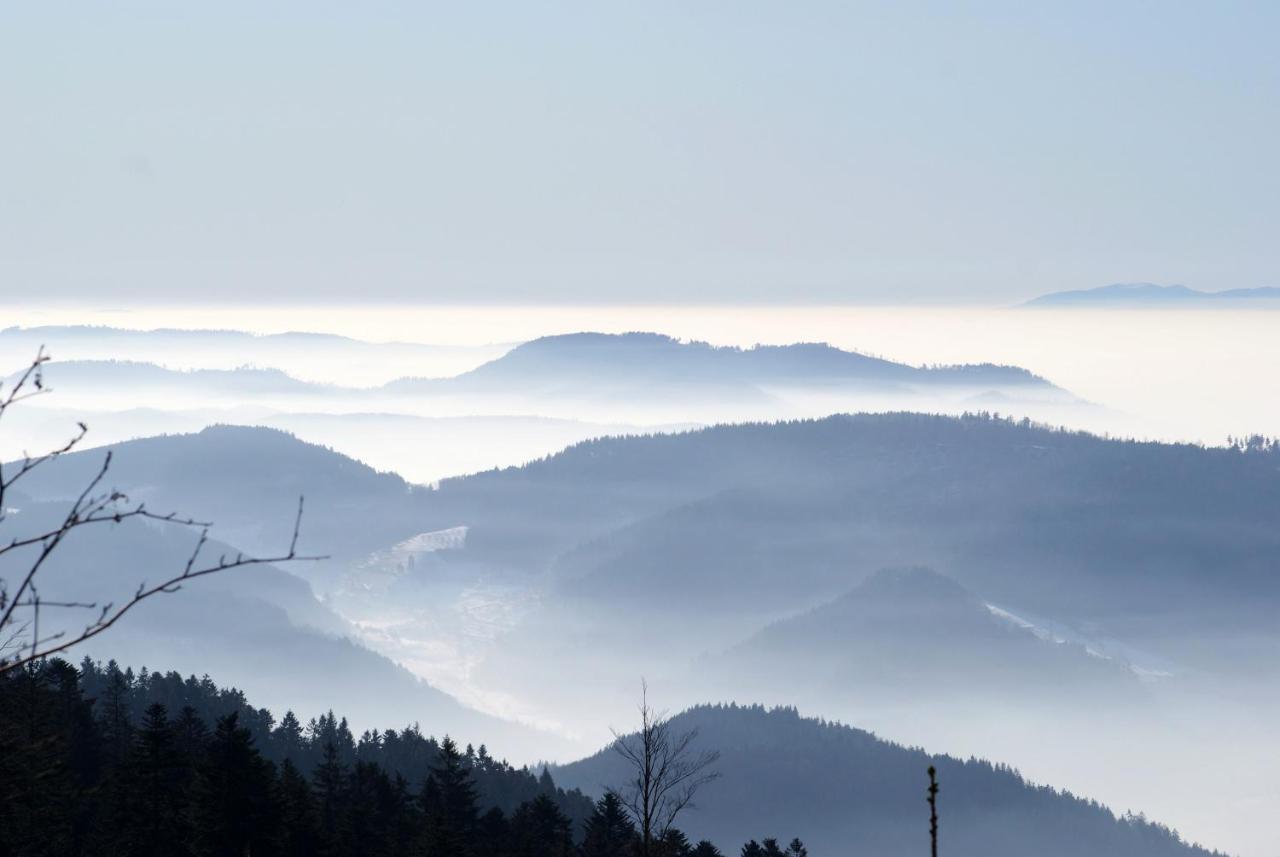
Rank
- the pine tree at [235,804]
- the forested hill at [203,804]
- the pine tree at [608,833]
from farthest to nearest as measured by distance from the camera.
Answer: the pine tree at [608,833] → the pine tree at [235,804] → the forested hill at [203,804]

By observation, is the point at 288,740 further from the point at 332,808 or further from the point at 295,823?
the point at 295,823

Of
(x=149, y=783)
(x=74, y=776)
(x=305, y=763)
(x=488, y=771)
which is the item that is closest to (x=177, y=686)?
(x=305, y=763)

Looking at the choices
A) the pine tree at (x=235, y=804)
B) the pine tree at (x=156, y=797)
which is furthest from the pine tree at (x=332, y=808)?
the pine tree at (x=156, y=797)

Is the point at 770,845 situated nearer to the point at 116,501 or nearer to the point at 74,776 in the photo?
the point at 74,776

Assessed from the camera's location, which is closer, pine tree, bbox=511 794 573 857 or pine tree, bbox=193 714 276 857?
pine tree, bbox=193 714 276 857

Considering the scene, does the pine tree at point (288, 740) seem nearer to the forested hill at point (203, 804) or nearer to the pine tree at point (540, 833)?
the forested hill at point (203, 804)

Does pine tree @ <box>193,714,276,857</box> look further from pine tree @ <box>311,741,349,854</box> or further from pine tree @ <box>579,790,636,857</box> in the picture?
pine tree @ <box>579,790,636,857</box>

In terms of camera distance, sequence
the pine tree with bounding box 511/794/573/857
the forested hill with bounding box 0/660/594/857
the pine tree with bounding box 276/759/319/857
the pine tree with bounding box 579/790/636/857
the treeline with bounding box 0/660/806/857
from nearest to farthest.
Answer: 1. the treeline with bounding box 0/660/806/857
2. the forested hill with bounding box 0/660/594/857
3. the pine tree with bounding box 276/759/319/857
4. the pine tree with bounding box 511/794/573/857
5. the pine tree with bounding box 579/790/636/857

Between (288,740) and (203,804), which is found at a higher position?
(203,804)

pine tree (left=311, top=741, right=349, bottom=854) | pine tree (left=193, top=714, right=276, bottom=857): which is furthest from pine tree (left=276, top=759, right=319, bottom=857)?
pine tree (left=311, top=741, right=349, bottom=854)

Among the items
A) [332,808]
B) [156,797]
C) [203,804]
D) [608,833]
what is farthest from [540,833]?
[203,804]

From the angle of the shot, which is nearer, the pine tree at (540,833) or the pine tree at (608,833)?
the pine tree at (540,833)
